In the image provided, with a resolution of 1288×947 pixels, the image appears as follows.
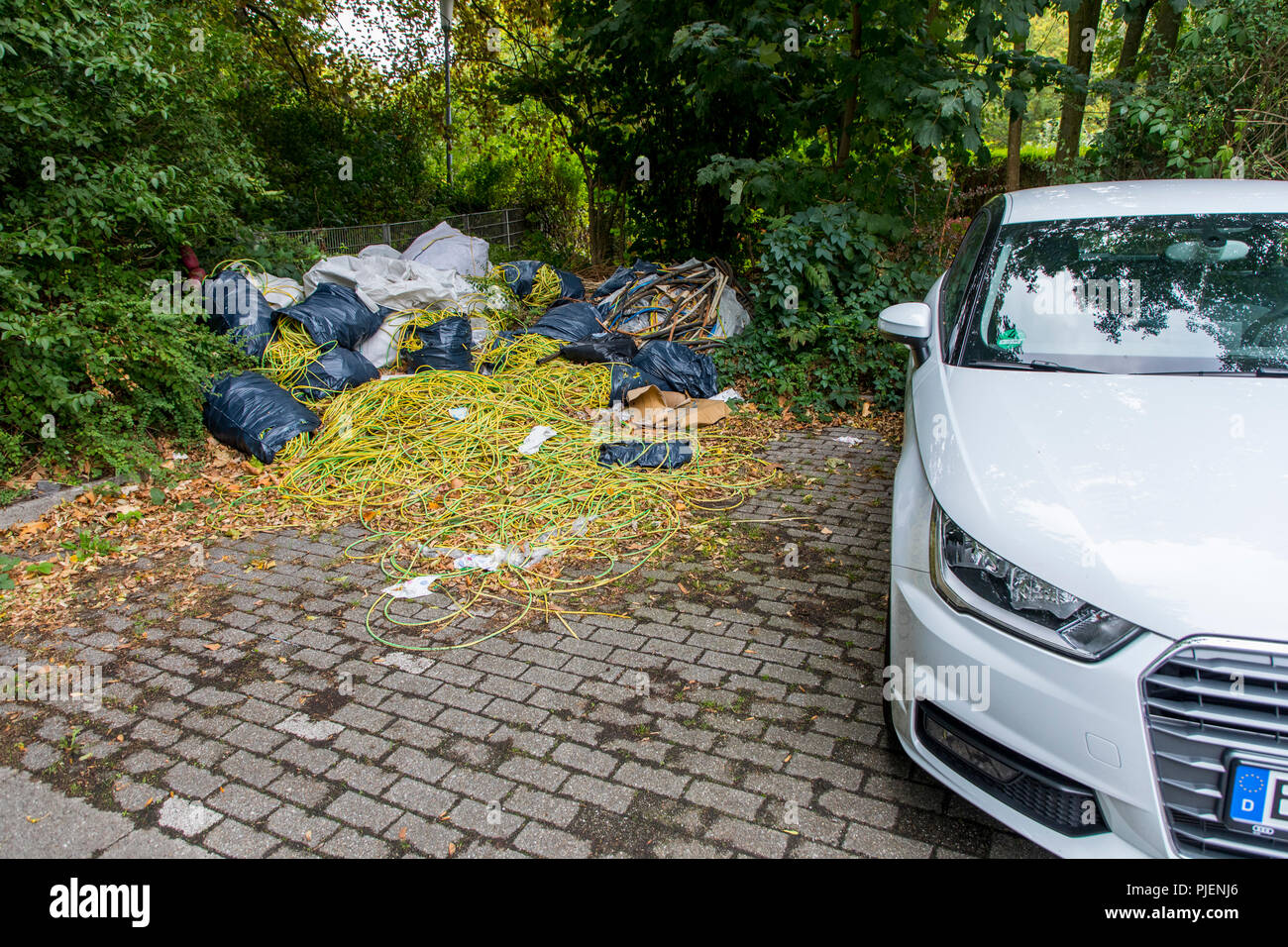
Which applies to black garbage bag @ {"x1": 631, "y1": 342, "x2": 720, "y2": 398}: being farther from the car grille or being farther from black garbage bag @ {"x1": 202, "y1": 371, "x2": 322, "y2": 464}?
the car grille

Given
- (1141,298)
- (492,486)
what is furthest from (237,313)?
(1141,298)

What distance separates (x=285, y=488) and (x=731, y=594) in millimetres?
3280

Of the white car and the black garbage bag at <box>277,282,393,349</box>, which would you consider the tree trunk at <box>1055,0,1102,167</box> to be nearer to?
the black garbage bag at <box>277,282,393,349</box>

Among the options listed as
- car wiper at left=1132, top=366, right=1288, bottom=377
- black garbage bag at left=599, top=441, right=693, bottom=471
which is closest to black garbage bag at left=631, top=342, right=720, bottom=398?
black garbage bag at left=599, top=441, right=693, bottom=471

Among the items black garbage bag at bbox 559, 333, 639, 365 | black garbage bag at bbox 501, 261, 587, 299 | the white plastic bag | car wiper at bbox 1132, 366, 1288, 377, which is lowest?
black garbage bag at bbox 559, 333, 639, 365

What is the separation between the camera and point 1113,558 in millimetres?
1994

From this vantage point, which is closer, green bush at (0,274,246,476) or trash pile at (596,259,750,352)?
green bush at (0,274,246,476)

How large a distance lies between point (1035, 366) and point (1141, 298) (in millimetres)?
587

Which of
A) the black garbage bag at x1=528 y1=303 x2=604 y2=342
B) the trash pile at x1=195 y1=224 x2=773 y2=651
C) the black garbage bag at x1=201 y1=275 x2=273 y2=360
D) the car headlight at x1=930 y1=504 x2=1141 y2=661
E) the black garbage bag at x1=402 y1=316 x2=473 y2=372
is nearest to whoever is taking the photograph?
the car headlight at x1=930 y1=504 x2=1141 y2=661

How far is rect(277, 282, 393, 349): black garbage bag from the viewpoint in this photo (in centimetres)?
677

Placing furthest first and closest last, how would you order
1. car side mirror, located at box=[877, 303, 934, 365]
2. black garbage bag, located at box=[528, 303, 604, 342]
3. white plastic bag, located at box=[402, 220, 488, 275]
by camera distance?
white plastic bag, located at box=[402, 220, 488, 275] → black garbage bag, located at box=[528, 303, 604, 342] → car side mirror, located at box=[877, 303, 934, 365]

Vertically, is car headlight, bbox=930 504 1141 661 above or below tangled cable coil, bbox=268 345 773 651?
above

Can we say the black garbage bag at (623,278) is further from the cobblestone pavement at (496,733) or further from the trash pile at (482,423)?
the cobblestone pavement at (496,733)
